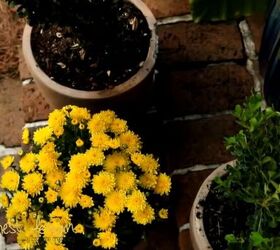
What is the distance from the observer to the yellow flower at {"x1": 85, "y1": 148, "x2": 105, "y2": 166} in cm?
118

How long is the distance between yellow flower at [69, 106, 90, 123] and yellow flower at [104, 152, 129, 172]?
0.08 m

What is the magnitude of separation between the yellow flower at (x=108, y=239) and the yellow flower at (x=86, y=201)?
5cm

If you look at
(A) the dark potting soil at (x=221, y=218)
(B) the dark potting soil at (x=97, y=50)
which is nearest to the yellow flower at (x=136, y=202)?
(A) the dark potting soil at (x=221, y=218)

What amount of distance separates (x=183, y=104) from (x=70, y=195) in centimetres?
35

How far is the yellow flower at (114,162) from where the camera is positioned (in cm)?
119

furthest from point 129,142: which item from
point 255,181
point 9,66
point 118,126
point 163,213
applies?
point 9,66

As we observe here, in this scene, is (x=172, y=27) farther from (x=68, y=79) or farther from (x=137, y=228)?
(x=137, y=228)

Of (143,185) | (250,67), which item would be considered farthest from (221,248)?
(250,67)

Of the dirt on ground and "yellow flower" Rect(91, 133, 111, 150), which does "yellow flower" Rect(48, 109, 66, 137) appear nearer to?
"yellow flower" Rect(91, 133, 111, 150)

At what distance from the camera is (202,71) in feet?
4.75

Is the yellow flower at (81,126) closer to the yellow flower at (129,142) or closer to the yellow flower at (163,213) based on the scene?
the yellow flower at (129,142)

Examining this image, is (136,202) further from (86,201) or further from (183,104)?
(183,104)

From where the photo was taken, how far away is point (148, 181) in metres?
1.21

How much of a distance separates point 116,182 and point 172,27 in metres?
0.45
